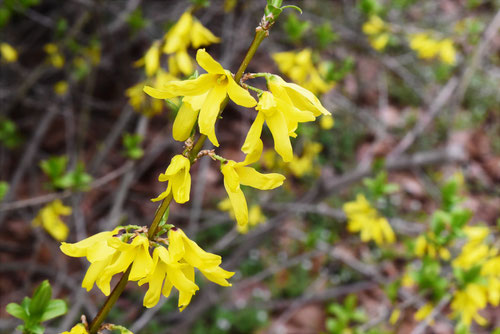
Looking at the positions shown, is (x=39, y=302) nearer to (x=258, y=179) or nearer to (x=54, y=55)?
(x=258, y=179)

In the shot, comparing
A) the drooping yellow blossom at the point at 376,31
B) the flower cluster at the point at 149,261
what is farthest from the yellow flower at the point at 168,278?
the drooping yellow blossom at the point at 376,31

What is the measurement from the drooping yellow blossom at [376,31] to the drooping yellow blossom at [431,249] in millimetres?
1478

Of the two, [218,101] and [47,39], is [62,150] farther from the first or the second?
[218,101]

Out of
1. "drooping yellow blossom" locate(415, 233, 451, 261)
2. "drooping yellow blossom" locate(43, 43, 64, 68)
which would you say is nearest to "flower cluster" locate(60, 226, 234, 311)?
"drooping yellow blossom" locate(415, 233, 451, 261)

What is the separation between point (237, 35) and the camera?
282cm

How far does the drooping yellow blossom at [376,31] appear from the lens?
2936 mm

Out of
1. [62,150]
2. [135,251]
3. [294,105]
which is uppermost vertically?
[294,105]

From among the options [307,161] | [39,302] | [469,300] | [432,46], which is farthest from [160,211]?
[432,46]

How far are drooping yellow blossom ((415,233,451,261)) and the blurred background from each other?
11 millimetres

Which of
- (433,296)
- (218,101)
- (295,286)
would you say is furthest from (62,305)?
(295,286)

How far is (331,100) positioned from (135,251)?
277cm

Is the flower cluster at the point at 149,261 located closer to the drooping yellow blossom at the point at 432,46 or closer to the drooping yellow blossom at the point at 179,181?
the drooping yellow blossom at the point at 179,181

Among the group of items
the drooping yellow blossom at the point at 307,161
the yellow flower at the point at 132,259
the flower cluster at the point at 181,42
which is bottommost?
the drooping yellow blossom at the point at 307,161

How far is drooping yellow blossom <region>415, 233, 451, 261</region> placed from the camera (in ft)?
6.00
